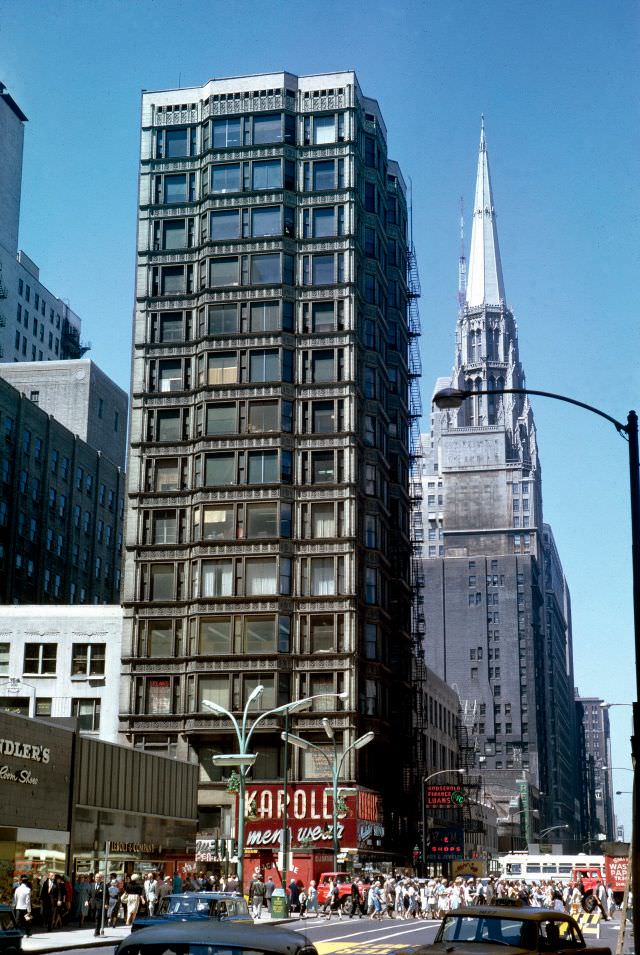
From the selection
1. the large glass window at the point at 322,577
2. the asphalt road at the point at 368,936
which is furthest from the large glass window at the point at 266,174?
the asphalt road at the point at 368,936

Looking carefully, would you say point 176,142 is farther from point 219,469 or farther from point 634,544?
point 634,544

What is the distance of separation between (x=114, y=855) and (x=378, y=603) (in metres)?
35.8

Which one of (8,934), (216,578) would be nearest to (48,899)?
(8,934)

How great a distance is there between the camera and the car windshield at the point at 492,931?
17.2 meters

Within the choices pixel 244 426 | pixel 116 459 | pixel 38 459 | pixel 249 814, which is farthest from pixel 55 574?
pixel 249 814

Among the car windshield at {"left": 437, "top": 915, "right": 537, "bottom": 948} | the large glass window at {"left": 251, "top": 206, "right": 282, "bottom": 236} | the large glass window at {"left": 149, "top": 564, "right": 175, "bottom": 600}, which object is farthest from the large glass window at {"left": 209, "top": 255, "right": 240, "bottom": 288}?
the car windshield at {"left": 437, "top": 915, "right": 537, "bottom": 948}

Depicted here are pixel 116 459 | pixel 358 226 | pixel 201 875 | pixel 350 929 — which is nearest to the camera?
pixel 350 929

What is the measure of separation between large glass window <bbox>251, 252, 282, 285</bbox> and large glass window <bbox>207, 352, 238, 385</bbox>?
5.57m

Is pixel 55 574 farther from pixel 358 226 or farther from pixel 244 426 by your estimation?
pixel 358 226

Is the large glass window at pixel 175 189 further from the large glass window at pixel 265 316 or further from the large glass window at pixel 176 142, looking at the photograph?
the large glass window at pixel 265 316

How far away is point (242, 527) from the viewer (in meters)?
83.1

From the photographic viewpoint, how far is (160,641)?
82812 millimetres

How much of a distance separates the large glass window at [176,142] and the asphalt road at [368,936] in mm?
57267

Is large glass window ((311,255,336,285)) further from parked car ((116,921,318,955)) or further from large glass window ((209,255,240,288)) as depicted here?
parked car ((116,921,318,955))
